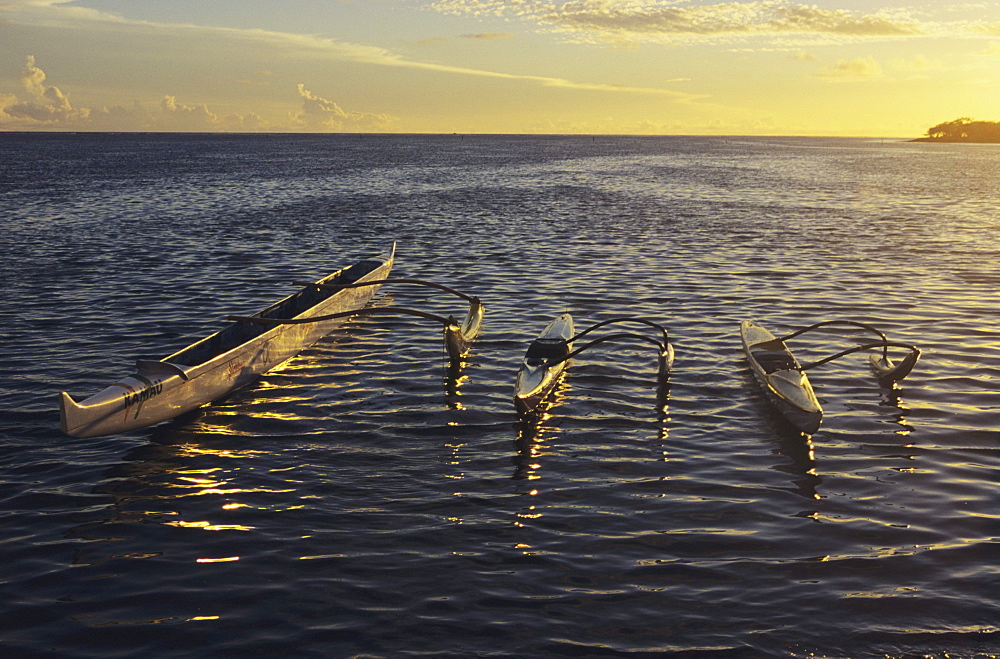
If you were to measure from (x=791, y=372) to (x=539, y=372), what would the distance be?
519cm

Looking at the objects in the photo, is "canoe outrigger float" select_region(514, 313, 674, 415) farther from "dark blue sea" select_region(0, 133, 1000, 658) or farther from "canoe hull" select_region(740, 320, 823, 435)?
"canoe hull" select_region(740, 320, 823, 435)

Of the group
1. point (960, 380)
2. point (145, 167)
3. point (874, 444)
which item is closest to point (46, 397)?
point (874, 444)

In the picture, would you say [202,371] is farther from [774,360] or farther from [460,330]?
[774,360]

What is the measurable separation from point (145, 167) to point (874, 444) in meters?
111

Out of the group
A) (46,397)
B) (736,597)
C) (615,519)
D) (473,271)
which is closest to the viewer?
(736,597)

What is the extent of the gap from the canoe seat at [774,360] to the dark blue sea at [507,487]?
2.44 feet

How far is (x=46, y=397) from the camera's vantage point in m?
15.6

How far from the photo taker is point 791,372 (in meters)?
15.3

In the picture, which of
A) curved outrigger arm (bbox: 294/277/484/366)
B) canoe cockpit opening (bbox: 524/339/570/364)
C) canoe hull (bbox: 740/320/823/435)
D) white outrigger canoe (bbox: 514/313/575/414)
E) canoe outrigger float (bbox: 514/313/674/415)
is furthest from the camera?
curved outrigger arm (bbox: 294/277/484/366)

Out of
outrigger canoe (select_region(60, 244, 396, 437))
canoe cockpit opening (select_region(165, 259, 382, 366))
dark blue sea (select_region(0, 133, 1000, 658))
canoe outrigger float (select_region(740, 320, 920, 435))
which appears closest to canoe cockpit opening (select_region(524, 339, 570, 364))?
dark blue sea (select_region(0, 133, 1000, 658))

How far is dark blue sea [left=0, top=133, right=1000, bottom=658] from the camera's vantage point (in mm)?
8625

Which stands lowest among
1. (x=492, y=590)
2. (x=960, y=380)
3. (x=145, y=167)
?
(x=492, y=590)

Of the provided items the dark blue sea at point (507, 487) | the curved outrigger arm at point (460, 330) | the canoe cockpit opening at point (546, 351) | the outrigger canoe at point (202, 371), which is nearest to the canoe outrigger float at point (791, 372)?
the dark blue sea at point (507, 487)

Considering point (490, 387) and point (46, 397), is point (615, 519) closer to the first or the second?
point (490, 387)
